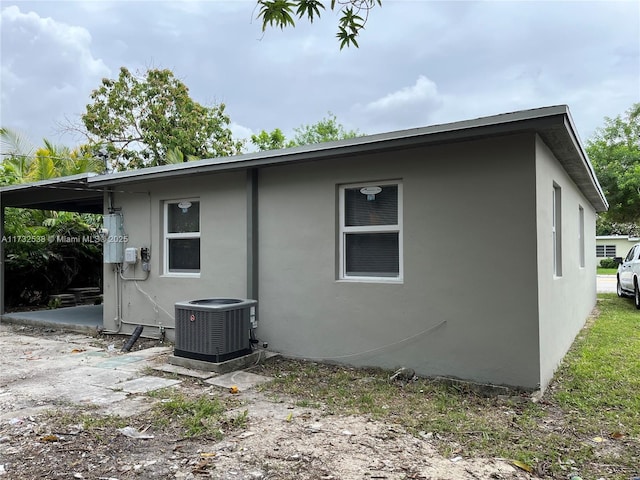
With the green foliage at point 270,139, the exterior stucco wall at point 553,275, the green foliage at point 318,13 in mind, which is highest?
the green foliage at point 270,139

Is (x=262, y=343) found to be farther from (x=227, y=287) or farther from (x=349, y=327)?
(x=349, y=327)

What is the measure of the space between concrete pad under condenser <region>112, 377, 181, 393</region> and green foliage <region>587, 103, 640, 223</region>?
17345 millimetres

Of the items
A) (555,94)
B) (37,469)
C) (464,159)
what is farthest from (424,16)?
(555,94)

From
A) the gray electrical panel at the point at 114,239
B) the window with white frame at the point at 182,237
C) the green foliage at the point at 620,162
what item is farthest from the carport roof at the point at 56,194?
the green foliage at the point at 620,162

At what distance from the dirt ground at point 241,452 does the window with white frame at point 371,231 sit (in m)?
2.00

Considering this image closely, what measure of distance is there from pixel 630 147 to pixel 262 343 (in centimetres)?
2051

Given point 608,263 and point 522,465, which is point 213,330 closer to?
point 522,465

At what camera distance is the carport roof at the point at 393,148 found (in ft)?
14.2

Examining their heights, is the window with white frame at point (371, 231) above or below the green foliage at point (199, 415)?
above

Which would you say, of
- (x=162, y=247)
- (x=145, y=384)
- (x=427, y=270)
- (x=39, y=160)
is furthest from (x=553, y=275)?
(x=39, y=160)

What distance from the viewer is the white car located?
1133cm

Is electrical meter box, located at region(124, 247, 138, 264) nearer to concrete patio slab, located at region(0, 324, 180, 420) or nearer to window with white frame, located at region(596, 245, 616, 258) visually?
concrete patio slab, located at region(0, 324, 180, 420)

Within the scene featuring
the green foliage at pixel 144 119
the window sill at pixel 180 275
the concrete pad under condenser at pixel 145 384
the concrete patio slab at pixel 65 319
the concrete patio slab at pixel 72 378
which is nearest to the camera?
the concrete patio slab at pixel 72 378

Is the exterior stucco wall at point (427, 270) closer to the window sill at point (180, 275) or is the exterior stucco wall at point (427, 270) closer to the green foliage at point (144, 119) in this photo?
the window sill at point (180, 275)
